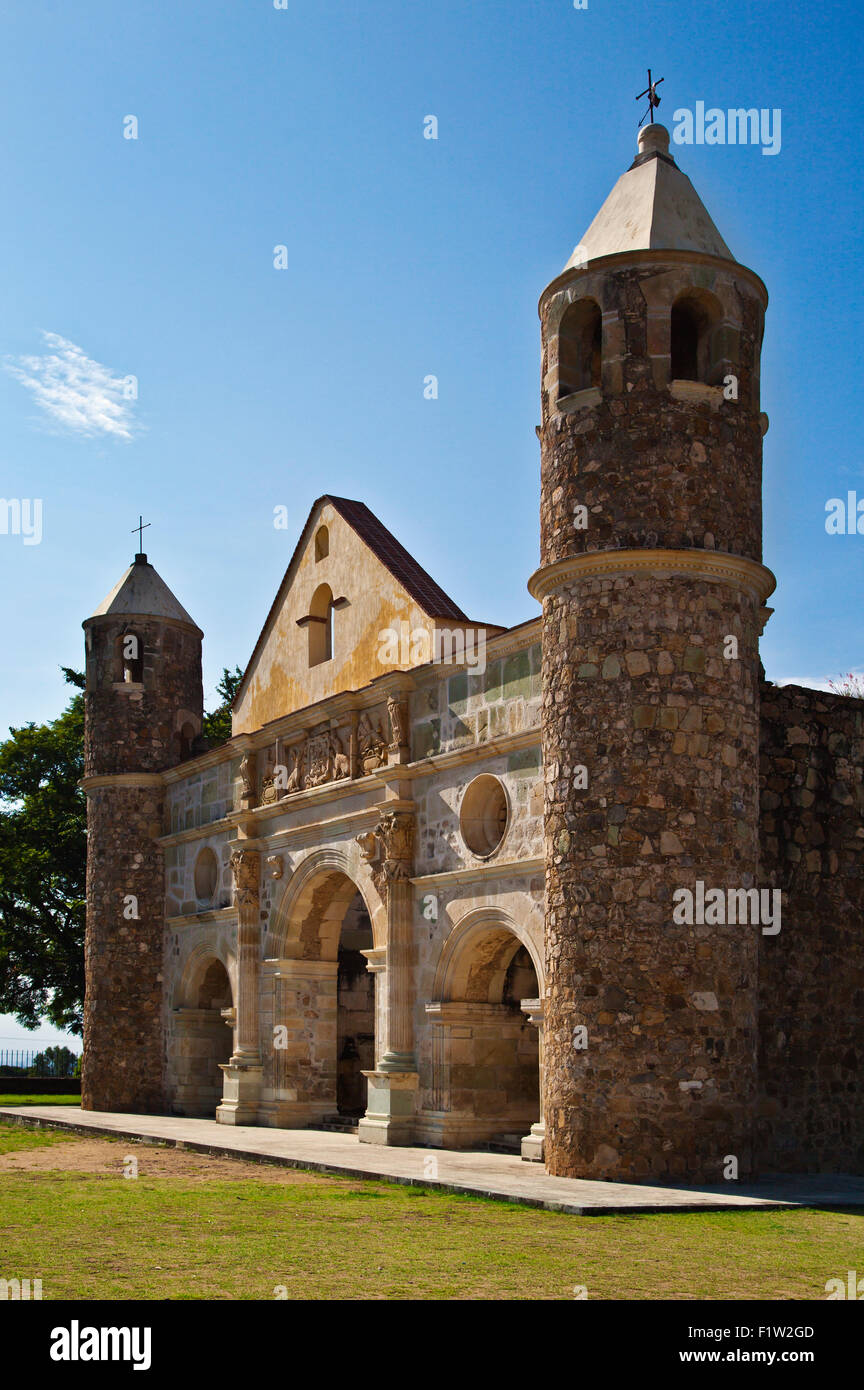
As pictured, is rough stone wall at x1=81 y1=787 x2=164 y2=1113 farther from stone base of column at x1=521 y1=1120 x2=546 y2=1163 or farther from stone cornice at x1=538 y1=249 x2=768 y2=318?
stone cornice at x1=538 y1=249 x2=768 y2=318

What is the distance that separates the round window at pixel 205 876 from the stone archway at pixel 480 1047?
7851 millimetres

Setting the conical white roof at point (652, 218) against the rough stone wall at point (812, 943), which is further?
the rough stone wall at point (812, 943)

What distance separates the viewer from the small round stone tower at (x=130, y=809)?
25078 millimetres

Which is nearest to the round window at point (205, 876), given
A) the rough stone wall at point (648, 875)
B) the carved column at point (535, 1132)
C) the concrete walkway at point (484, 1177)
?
the concrete walkway at point (484, 1177)

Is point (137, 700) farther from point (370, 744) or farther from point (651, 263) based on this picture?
point (651, 263)

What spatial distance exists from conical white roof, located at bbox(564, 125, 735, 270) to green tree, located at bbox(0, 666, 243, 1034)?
1756 centimetres

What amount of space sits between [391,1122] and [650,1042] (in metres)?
5.10

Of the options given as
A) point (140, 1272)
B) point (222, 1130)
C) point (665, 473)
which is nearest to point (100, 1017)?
point (222, 1130)

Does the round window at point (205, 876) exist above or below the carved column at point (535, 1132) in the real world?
above

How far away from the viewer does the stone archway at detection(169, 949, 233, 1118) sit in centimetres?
2416

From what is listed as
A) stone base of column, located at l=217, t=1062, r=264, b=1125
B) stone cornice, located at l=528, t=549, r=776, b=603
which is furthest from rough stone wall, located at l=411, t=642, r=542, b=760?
stone base of column, located at l=217, t=1062, r=264, b=1125

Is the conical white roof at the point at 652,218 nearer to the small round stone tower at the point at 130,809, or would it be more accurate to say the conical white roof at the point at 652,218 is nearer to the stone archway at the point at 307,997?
the stone archway at the point at 307,997

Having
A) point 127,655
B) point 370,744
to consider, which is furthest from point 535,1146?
point 127,655

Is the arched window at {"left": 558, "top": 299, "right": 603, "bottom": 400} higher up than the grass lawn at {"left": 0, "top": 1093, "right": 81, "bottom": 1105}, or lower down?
higher up
